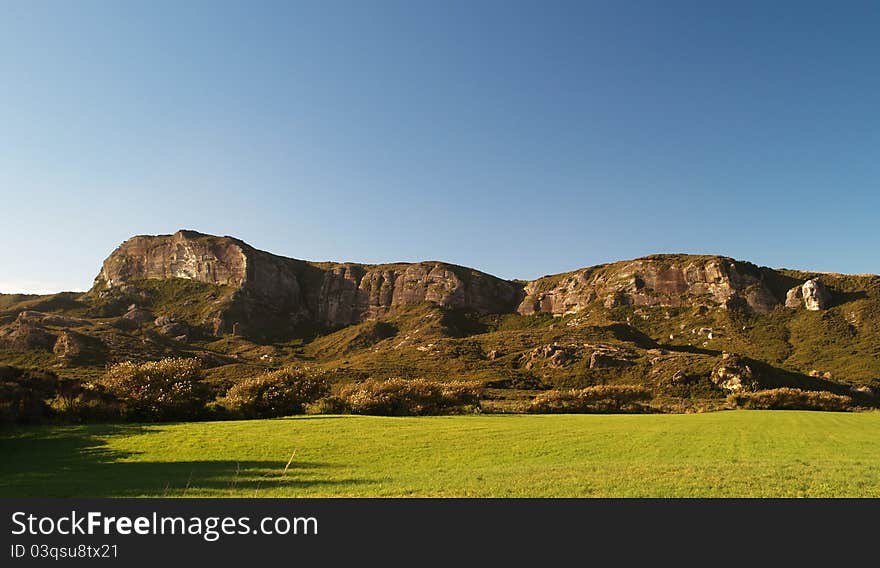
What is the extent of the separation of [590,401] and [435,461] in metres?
40.0

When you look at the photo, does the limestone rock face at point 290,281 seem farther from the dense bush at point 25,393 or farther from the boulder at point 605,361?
the dense bush at point 25,393

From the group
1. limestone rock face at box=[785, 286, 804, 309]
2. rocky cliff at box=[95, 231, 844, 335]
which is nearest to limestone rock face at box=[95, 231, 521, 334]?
rocky cliff at box=[95, 231, 844, 335]

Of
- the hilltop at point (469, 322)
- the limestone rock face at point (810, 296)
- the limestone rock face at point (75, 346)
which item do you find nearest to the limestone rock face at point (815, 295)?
the limestone rock face at point (810, 296)

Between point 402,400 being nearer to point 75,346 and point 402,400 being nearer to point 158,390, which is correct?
point 158,390

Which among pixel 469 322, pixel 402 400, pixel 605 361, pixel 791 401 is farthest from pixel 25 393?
pixel 469 322

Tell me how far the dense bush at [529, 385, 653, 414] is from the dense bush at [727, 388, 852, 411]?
522 inches

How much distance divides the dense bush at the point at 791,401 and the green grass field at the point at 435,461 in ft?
96.2

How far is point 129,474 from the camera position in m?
15.9

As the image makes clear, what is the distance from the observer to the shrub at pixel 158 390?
1356 inches

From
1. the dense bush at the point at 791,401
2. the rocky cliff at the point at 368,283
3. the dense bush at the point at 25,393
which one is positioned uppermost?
the rocky cliff at the point at 368,283

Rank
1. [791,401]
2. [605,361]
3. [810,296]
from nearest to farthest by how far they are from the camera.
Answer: [791,401] → [605,361] → [810,296]

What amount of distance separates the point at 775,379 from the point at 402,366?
66089 millimetres
